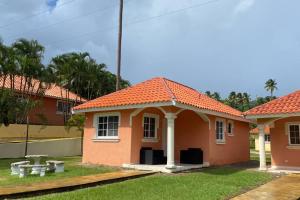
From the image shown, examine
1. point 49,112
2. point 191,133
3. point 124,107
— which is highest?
point 49,112

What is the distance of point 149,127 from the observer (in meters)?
16.9

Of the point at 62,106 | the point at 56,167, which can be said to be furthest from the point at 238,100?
the point at 56,167

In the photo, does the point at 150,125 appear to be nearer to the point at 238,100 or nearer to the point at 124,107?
the point at 124,107

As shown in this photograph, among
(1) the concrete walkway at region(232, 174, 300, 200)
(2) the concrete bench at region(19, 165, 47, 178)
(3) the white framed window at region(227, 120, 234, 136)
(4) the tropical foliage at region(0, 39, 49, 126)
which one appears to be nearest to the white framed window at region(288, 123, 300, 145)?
(3) the white framed window at region(227, 120, 234, 136)

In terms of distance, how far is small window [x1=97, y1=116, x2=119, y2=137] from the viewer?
55.0 feet

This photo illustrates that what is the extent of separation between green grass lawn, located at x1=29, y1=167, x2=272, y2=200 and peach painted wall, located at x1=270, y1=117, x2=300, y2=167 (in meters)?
3.69

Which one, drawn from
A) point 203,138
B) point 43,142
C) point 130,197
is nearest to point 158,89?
point 203,138

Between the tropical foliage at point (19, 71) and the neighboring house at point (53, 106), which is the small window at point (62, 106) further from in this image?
the tropical foliage at point (19, 71)

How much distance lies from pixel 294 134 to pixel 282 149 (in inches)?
36.8

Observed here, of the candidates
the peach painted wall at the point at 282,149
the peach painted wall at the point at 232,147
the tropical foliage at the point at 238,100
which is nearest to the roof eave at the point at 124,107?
the peach painted wall at the point at 232,147

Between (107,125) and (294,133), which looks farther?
(107,125)

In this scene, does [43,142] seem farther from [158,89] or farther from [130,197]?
[130,197]

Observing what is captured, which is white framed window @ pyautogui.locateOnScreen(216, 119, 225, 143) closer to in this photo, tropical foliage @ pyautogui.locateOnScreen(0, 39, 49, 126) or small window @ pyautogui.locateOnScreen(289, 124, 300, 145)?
small window @ pyautogui.locateOnScreen(289, 124, 300, 145)

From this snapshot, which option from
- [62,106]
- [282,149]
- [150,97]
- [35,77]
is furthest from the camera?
[62,106]
